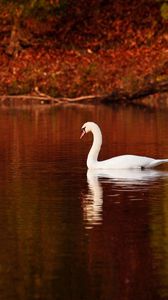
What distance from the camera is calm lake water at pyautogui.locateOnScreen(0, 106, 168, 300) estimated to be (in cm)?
1134

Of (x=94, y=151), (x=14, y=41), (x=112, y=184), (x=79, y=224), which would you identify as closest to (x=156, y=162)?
(x=94, y=151)

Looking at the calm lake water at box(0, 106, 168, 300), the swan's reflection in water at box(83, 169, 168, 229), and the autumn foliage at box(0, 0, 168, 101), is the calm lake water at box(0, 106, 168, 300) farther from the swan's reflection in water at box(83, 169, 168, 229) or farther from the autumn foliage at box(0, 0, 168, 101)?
the autumn foliage at box(0, 0, 168, 101)

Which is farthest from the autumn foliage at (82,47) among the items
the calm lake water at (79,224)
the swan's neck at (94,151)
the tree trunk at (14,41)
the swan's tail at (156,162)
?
the swan's tail at (156,162)

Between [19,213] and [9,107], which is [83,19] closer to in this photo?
[9,107]

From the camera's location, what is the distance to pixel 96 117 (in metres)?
32.6

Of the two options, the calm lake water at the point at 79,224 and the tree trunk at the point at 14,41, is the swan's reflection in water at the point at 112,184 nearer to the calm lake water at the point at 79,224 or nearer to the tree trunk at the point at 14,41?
the calm lake water at the point at 79,224

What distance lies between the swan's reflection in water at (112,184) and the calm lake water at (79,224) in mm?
14

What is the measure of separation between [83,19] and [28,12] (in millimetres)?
3863

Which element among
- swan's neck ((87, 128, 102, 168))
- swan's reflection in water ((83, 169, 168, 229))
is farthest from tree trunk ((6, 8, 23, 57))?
swan's reflection in water ((83, 169, 168, 229))

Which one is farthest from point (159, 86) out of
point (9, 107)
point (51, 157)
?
point (51, 157)

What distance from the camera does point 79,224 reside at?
1451 cm

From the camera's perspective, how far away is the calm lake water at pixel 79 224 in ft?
37.2

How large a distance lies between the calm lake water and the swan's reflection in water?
1 centimetres

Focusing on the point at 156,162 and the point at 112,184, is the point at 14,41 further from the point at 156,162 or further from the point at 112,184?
the point at 112,184
